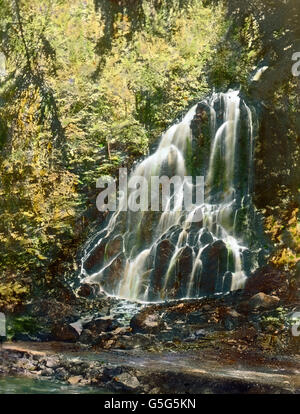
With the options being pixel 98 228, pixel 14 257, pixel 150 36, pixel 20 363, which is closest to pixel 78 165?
pixel 98 228

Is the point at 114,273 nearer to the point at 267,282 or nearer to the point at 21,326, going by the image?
the point at 21,326

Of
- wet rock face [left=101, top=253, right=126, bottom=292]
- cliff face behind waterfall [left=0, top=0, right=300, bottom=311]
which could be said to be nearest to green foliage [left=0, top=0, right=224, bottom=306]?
cliff face behind waterfall [left=0, top=0, right=300, bottom=311]

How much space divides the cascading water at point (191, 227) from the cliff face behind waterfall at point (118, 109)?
30 millimetres

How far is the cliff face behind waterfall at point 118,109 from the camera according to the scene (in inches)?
271

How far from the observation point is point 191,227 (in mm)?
6785

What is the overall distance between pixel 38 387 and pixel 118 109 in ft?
12.5

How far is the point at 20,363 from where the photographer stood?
236 inches

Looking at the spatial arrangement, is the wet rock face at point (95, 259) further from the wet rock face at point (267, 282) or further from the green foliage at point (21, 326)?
the wet rock face at point (267, 282)

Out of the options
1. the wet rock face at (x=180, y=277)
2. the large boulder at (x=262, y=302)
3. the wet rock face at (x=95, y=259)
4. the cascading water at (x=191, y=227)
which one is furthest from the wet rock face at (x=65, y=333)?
the large boulder at (x=262, y=302)

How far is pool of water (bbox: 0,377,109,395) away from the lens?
17.8ft

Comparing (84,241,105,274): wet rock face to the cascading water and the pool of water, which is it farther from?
the pool of water

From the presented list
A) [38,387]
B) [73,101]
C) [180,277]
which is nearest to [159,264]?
[180,277]
